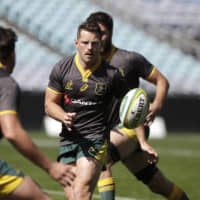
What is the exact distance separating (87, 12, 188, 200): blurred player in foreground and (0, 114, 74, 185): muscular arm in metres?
1.86

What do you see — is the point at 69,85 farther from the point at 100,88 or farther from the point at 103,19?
the point at 103,19

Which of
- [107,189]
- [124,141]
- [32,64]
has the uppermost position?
[124,141]

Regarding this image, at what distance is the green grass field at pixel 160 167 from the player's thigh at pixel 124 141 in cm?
169

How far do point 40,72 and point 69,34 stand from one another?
3.56m

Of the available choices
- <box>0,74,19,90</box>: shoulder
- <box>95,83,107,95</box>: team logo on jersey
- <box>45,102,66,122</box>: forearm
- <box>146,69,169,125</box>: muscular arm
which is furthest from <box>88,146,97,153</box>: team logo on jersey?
<box>0,74,19,90</box>: shoulder

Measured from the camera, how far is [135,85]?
17.0ft

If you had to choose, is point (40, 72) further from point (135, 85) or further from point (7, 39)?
point (7, 39)

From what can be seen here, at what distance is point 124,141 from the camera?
504cm

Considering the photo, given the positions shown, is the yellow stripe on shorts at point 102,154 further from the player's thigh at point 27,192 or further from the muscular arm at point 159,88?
the player's thigh at point 27,192

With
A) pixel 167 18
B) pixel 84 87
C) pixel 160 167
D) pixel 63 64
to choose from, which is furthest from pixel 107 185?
pixel 167 18

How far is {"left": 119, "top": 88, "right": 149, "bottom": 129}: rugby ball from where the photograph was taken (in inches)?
176

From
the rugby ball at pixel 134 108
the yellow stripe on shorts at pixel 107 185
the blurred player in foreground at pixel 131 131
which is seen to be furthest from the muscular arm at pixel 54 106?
the yellow stripe on shorts at pixel 107 185

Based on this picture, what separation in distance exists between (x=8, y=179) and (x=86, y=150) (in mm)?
1353

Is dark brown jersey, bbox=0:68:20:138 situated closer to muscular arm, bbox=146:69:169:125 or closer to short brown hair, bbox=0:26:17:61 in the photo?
short brown hair, bbox=0:26:17:61
